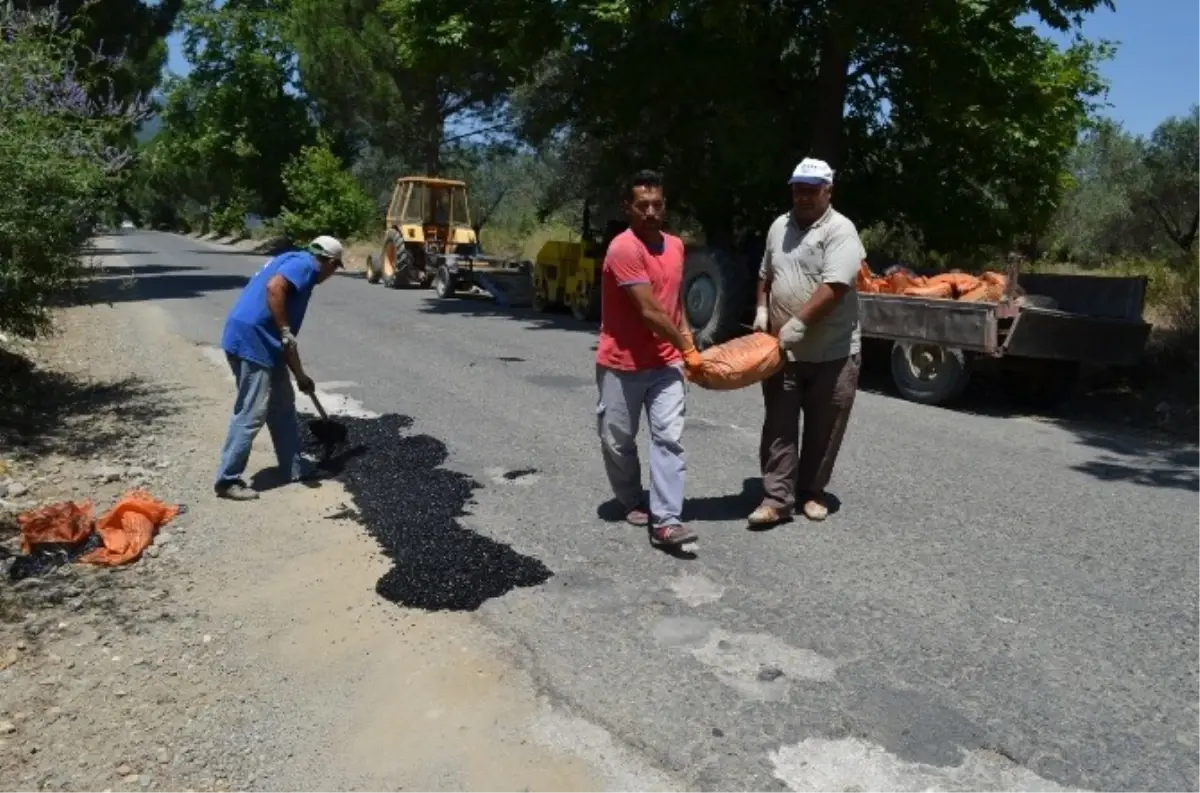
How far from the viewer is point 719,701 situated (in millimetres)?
3764

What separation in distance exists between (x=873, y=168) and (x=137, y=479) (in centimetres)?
1263

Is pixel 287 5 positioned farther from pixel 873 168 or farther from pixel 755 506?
pixel 755 506

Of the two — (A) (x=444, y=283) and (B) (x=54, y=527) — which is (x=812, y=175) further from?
(A) (x=444, y=283)

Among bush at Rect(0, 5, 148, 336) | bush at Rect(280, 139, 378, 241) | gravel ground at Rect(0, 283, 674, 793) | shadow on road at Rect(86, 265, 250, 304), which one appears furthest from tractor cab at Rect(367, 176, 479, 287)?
gravel ground at Rect(0, 283, 674, 793)

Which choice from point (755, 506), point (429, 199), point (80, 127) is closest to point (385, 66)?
point (429, 199)

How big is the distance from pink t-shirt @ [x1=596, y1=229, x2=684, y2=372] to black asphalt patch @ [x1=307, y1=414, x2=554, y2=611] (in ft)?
3.63

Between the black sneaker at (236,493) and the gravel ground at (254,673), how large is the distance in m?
0.09

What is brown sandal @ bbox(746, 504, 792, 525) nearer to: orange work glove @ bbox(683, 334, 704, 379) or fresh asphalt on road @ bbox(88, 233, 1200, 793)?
fresh asphalt on road @ bbox(88, 233, 1200, 793)

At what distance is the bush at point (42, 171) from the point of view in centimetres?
748

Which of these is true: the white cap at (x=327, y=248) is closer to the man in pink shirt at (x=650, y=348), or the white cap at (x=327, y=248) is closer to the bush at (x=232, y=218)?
the man in pink shirt at (x=650, y=348)

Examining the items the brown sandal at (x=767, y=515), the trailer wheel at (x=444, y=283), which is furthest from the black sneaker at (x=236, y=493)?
the trailer wheel at (x=444, y=283)

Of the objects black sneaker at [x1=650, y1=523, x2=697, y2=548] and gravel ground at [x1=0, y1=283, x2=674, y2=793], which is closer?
gravel ground at [x1=0, y1=283, x2=674, y2=793]

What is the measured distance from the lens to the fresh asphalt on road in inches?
138

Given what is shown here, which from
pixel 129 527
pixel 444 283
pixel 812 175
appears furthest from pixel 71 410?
pixel 444 283
